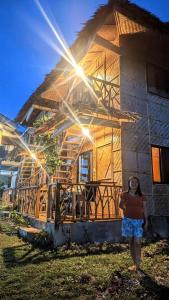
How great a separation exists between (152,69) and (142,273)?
25.9 feet

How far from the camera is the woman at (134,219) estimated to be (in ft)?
13.6

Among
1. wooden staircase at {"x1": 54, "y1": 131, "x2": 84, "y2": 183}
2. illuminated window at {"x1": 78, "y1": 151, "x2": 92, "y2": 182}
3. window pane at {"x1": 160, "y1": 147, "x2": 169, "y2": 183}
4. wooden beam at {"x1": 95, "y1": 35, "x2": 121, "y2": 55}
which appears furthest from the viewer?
illuminated window at {"x1": 78, "y1": 151, "x2": 92, "y2": 182}

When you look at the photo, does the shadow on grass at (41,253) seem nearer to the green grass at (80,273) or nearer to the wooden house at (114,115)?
the green grass at (80,273)

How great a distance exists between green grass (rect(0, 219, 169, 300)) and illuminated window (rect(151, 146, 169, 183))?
9.85 ft

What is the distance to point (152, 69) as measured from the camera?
9484 millimetres

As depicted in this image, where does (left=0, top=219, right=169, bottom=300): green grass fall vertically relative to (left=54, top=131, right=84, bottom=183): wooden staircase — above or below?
below

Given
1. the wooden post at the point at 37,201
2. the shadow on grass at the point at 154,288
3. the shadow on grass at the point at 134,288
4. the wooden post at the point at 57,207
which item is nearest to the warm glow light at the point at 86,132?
the wooden post at the point at 37,201

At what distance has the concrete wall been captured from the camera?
7816 millimetres

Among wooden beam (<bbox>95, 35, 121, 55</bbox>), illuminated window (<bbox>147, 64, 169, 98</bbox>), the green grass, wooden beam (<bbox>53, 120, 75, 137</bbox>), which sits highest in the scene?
wooden beam (<bbox>95, 35, 121, 55</bbox>)

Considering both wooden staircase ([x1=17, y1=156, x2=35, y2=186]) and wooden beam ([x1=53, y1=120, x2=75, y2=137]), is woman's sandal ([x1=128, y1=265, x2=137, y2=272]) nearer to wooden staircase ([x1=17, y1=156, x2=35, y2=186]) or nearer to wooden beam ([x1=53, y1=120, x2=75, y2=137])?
wooden beam ([x1=53, y1=120, x2=75, y2=137])

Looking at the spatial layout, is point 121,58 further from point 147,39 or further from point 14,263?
point 14,263

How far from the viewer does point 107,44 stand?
314 inches

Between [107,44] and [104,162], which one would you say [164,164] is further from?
[107,44]

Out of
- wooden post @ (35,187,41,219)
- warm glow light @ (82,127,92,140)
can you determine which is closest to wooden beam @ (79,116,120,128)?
warm glow light @ (82,127,92,140)
